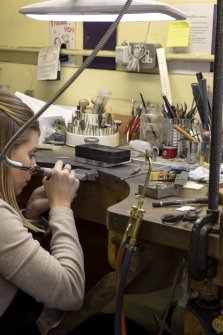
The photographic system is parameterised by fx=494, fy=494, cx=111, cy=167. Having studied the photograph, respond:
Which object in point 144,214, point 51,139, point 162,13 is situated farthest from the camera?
point 51,139

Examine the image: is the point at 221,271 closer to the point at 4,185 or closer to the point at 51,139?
the point at 4,185

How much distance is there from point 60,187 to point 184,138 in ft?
1.75

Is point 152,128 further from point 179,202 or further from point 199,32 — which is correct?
point 179,202

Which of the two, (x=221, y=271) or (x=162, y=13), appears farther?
(x=162, y=13)

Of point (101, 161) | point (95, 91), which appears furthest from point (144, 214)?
point (95, 91)

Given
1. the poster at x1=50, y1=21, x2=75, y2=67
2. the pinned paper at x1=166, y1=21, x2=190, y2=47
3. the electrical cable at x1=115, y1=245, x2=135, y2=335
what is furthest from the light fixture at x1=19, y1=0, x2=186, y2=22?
the electrical cable at x1=115, y1=245, x2=135, y2=335

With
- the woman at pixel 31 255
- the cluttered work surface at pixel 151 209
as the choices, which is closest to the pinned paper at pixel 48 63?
the cluttered work surface at pixel 151 209

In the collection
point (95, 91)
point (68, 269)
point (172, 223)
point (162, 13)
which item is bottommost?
point (68, 269)

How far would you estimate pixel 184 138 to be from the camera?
158 centimetres

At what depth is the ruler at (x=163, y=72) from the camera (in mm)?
1803

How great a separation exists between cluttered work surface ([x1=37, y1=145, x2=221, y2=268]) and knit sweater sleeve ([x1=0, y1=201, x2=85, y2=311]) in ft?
0.43

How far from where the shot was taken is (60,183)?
121 centimetres

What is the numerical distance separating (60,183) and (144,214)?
1.01 ft

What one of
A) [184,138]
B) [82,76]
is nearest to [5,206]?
[184,138]
